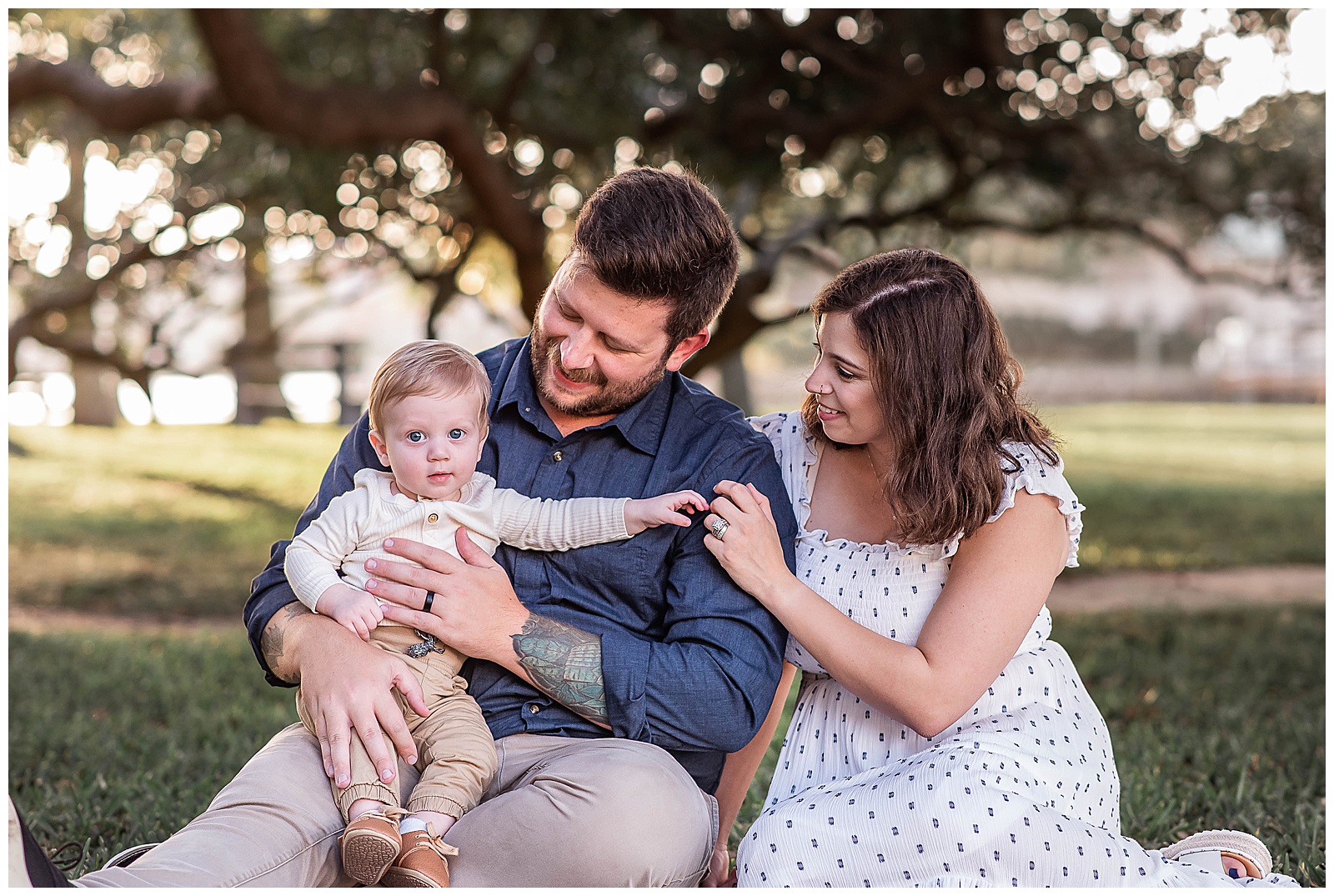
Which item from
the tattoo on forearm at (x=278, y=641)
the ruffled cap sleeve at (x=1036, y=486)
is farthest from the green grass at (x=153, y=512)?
the ruffled cap sleeve at (x=1036, y=486)

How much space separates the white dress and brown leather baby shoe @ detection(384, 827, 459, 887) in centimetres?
63

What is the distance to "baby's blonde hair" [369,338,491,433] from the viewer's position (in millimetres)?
2457

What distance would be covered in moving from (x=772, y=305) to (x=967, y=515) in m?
26.0

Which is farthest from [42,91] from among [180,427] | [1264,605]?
[180,427]

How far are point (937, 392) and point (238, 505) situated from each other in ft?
33.2

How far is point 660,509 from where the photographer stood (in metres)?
2.42

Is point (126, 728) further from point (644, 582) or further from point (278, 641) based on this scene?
point (644, 582)

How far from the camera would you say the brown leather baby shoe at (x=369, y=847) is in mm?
2133

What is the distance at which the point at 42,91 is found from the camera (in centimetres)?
713

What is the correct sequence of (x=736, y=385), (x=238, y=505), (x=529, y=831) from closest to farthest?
(x=529, y=831)
(x=238, y=505)
(x=736, y=385)

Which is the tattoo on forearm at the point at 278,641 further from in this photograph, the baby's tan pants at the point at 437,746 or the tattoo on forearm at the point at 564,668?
the tattoo on forearm at the point at 564,668

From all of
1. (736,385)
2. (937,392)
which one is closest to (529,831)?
(937,392)

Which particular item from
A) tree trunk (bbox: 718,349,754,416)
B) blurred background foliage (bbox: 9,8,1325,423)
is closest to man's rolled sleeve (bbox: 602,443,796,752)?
blurred background foliage (bbox: 9,8,1325,423)

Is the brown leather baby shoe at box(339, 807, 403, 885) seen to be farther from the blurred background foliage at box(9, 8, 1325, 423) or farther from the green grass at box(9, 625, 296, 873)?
the blurred background foliage at box(9, 8, 1325, 423)
